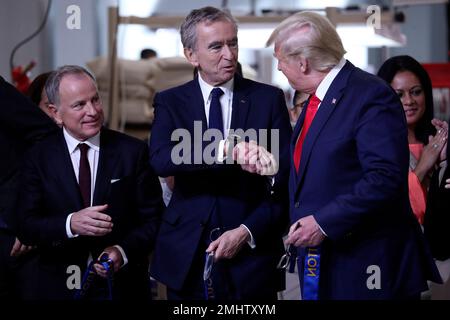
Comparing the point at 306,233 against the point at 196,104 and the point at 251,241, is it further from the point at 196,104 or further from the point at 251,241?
the point at 196,104

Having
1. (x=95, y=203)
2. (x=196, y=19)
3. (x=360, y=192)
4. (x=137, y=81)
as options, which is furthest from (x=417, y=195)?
(x=137, y=81)

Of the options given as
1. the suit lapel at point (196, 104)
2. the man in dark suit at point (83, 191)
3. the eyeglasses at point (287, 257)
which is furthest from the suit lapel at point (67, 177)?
the eyeglasses at point (287, 257)

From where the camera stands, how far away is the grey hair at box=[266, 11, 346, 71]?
2.27 meters

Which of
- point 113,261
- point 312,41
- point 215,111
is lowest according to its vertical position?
point 113,261

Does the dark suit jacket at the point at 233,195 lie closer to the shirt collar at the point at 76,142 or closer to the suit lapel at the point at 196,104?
the suit lapel at the point at 196,104

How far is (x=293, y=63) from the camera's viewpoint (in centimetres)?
232

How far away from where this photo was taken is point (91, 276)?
2572 millimetres

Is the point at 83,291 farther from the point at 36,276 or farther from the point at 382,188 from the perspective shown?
the point at 382,188

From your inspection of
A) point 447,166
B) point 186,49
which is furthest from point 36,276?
point 447,166

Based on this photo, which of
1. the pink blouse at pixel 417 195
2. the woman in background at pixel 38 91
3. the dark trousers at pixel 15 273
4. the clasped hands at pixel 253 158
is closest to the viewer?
the clasped hands at pixel 253 158

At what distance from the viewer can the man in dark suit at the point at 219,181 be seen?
250 centimetres

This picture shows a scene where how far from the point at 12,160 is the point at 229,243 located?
93 cm

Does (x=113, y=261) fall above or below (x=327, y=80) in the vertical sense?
below

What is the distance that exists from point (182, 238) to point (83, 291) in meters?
0.35
